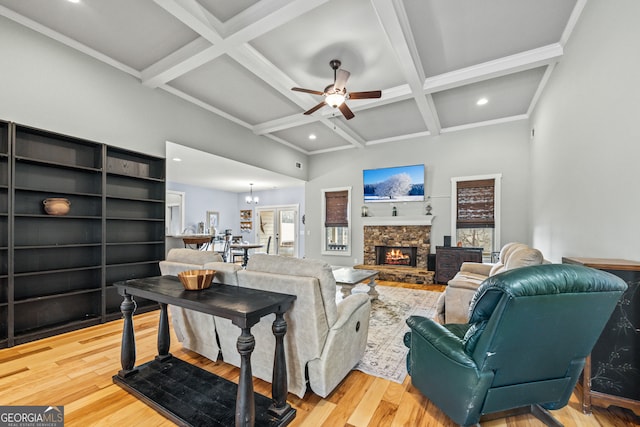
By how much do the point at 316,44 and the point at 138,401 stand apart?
3.74m

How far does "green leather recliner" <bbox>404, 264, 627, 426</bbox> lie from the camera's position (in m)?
1.31

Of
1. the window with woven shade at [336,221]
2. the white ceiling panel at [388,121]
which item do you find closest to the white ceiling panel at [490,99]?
the white ceiling panel at [388,121]

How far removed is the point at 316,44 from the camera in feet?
10.6

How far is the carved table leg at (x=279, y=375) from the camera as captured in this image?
1.64 m

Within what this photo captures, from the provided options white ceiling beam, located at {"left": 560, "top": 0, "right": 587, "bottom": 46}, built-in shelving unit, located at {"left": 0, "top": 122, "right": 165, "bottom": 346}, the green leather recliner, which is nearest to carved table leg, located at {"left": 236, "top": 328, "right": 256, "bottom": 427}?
the green leather recliner

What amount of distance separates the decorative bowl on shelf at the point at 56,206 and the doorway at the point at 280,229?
275 inches

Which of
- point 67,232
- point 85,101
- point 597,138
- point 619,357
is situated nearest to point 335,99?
point 597,138

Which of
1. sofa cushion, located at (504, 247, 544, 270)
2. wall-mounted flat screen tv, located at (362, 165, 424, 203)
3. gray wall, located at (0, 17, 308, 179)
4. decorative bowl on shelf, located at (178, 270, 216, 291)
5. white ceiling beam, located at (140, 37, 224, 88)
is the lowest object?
decorative bowl on shelf, located at (178, 270, 216, 291)

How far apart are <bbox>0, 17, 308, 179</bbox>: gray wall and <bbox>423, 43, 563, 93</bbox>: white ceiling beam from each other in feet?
12.7

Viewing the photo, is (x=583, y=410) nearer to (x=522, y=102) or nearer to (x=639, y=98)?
(x=639, y=98)

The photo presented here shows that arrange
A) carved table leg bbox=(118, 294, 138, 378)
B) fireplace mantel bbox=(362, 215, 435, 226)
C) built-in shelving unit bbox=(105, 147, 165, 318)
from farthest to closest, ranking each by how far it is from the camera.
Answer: fireplace mantel bbox=(362, 215, 435, 226) < built-in shelving unit bbox=(105, 147, 165, 318) < carved table leg bbox=(118, 294, 138, 378)

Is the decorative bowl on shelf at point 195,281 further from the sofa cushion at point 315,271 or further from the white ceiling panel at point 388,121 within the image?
the white ceiling panel at point 388,121

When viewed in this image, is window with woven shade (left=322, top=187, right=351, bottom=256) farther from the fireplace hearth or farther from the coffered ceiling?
the coffered ceiling

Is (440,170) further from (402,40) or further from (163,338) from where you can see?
(163,338)
